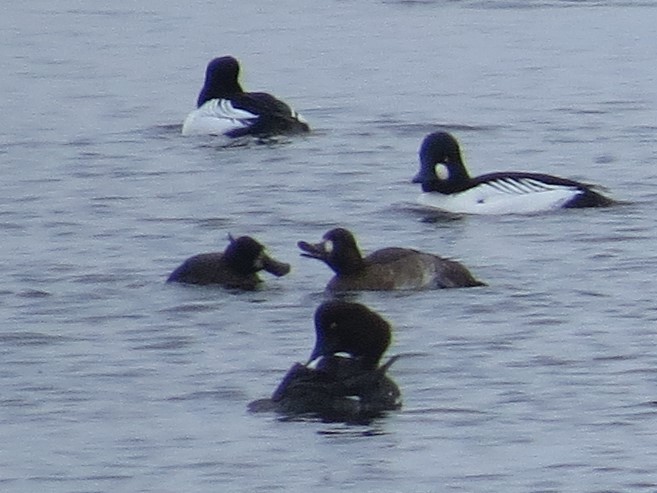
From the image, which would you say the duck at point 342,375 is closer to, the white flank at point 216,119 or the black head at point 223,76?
the white flank at point 216,119

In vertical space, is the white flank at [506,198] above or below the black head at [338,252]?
below

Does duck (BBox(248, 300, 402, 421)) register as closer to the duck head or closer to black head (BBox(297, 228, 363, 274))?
black head (BBox(297, 228, 363, 274))

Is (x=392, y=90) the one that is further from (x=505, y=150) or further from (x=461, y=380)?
(x=461, y=380)

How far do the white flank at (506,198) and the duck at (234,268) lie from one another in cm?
307

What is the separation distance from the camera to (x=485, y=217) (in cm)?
1827

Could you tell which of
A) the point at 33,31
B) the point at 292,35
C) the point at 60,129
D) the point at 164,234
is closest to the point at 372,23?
the point at 292,35

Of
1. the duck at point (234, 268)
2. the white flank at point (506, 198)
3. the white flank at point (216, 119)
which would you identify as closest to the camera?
the duck at point (234, 268)

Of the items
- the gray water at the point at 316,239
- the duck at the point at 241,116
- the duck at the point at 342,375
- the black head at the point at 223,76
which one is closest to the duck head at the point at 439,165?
the gray water at the point at 316,239

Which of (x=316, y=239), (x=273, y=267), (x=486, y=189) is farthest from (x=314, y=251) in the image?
(x=486, y=189)

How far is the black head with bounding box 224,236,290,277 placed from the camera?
15344mm

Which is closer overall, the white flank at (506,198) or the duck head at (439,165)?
the white flank at (506,198)

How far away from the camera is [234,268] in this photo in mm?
15383

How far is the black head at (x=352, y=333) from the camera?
39.7ft

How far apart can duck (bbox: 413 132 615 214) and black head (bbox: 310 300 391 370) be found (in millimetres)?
6023
